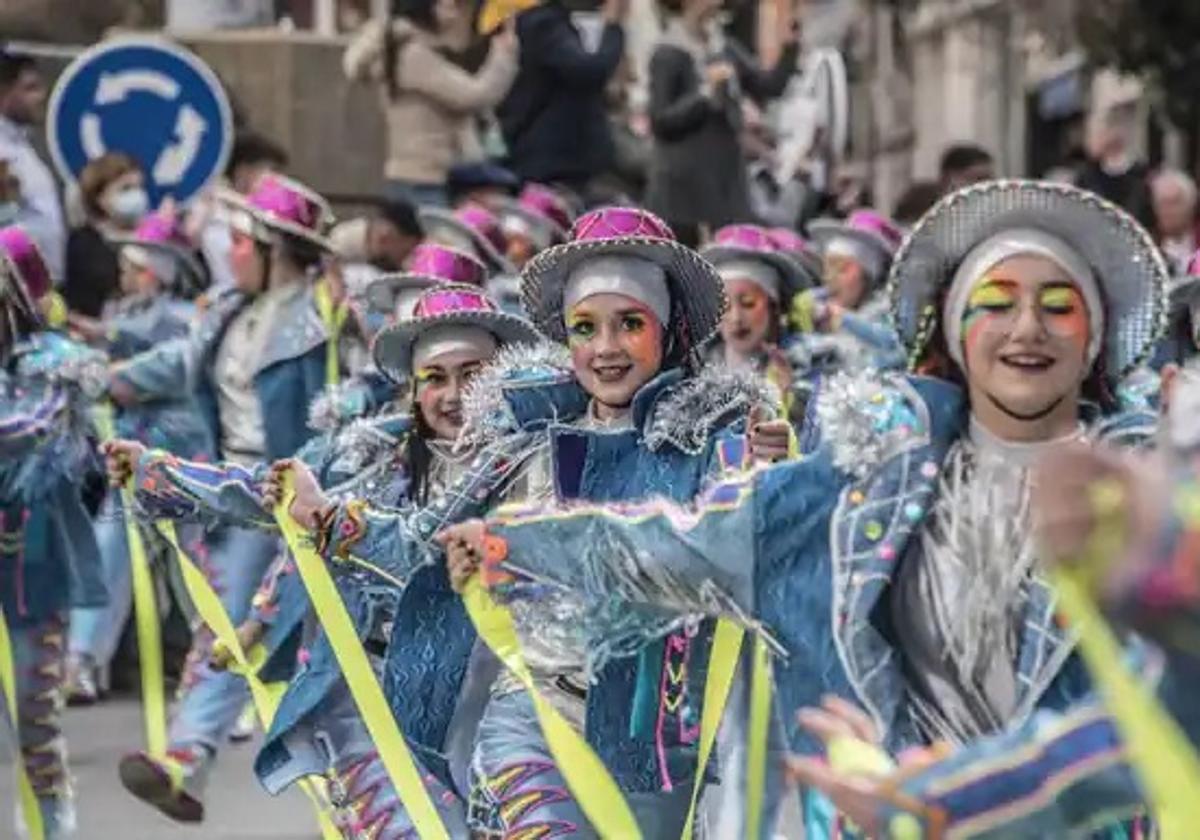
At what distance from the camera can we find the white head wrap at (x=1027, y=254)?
5.64 m

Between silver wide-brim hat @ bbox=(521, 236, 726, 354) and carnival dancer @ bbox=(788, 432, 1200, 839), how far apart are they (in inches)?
99.5

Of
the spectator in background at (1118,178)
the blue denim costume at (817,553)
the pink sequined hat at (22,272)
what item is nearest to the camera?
the blue denim costume at (817,553)

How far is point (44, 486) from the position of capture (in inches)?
420

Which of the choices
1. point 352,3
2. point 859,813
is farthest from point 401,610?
point 352,3

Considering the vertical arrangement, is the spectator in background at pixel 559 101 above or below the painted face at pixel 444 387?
above

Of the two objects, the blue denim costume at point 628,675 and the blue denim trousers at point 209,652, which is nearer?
the blue denim costume at point 628,675

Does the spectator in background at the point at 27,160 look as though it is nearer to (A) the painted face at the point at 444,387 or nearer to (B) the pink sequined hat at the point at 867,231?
(B) the pink sequined hat at the point at 867,231

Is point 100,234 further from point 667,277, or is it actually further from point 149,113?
point 667,277

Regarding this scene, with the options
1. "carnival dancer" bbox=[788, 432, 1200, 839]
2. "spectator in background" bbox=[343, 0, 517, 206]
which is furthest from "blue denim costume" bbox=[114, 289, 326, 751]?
"carnival dancer" bbox=[788, 432, 1200, 839]

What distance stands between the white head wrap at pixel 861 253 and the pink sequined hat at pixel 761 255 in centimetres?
216

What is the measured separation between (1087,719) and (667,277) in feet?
10.2

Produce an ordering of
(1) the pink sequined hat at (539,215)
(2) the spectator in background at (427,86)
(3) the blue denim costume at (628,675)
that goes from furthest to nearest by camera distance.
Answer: (2) the spectator in background at (427,86)
(1) the pink sequined hat at (539,215)
(3) the blue denim costume at (628,675)

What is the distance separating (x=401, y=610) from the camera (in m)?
7.81

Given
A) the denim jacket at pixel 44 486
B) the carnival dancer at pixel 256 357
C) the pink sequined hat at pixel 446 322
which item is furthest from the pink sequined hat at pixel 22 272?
the pink sequined hat at pixel 446 322
